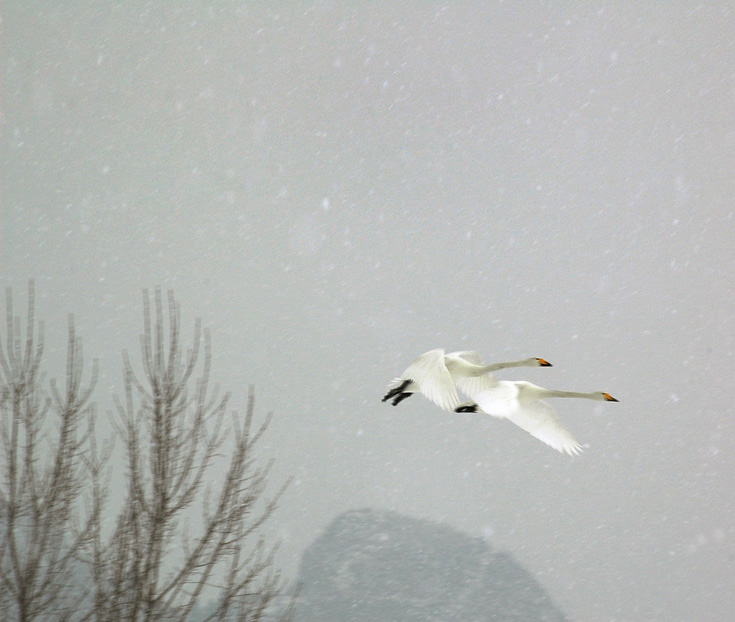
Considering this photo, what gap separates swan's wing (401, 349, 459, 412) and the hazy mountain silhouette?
6757 mm

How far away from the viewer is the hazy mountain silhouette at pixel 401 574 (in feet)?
27.3

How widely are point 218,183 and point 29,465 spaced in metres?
5.80

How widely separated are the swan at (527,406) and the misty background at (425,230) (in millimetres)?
6215

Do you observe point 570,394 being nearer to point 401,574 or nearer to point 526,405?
point 526,405

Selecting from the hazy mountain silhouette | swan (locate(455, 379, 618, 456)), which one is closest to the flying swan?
swan (locate(455, 379, 618, 456))

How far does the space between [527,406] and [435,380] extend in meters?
0.22

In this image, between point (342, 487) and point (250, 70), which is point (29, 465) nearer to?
point (342, 487)

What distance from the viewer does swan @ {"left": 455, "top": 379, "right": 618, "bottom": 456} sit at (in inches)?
62.6

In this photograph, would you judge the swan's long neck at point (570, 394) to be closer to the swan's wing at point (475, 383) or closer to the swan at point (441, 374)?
the swan at point (441, 374)

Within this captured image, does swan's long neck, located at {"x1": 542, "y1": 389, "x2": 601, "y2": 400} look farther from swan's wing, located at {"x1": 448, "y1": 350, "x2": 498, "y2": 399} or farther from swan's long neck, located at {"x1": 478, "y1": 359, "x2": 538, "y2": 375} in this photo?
swan's wing, located at {"x1": 448, "y1": 350, "x2": 498, "y2": 399}

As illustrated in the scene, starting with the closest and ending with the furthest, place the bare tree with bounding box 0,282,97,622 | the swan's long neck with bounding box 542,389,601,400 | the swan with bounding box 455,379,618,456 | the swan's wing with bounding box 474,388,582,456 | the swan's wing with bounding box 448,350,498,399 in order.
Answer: the swan with bounding box 455,379,618,456, the swan's long neck with bounding box 542,389,601,400, the swan's wing with bounding box 474,388,582,456, the swan's wing with bounding box 448,350,498,399, the bare tree with bounding box 0,282,97,622

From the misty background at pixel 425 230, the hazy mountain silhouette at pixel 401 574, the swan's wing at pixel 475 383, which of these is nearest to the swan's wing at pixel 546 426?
the swan's wing at pixel 475 383

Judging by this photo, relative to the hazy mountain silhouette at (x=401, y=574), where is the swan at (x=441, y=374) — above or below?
below

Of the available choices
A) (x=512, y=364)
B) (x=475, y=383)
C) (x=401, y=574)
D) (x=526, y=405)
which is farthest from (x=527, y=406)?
(x=401, y=574)
